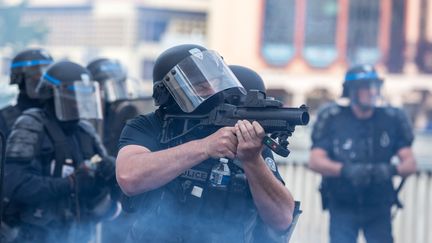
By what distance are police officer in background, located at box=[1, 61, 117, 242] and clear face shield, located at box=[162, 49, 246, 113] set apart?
4.36 feet

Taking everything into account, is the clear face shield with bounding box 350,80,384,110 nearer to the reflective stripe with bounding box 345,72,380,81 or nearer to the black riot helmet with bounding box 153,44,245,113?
the reflective stripe with bounding box 345,72,380,81

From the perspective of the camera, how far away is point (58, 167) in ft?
→ 12.9

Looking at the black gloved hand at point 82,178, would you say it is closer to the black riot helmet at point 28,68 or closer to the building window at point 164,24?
the black riot helmet at point 28,68

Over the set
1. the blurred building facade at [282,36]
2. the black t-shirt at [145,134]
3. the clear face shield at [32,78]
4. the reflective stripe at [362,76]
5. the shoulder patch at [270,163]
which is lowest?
the shoulder patch at [270,163]

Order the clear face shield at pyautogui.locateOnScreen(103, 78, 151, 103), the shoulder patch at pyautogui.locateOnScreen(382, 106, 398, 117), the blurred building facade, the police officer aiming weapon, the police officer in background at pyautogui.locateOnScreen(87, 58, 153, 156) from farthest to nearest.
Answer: the blurred building facade < the clear face shield at pyautogui.locateOnScreen(103, 78, 151, 103) < the police officer in background at pyautogui.locateOnScreen(87, 58, 153, 156) < the shoulder patch at pyautogui.locateOnScreen(382, 106, 398, 117) < the police officer aiming weapon

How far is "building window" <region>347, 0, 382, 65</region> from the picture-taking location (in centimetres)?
3306

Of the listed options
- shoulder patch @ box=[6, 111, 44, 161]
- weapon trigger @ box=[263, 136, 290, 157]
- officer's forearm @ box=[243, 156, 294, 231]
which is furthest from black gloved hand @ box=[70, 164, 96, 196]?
weapon trigger @ box=[263, 136, 290, 157]

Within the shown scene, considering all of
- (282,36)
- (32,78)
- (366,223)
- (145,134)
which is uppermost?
(282,36)

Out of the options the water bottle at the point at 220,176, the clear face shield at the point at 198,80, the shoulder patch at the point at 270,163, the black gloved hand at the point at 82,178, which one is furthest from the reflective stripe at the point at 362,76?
the water bottle at the point at 220,176

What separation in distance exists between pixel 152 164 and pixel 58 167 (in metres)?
1.53

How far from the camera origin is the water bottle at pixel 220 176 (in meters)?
2.63

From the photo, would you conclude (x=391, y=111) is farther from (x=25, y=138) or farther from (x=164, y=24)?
(x=164, y=24)

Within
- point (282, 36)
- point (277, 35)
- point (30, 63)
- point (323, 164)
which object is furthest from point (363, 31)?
point (30, 63)

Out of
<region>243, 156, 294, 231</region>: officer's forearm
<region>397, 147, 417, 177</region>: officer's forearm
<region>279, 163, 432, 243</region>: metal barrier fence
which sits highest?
<region>243, 156, 294, 231</region>: officer's forearm
